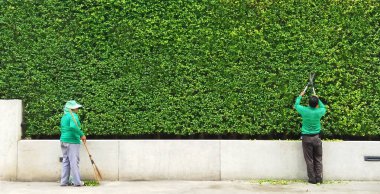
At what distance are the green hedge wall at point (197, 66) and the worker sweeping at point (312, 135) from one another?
52 cm

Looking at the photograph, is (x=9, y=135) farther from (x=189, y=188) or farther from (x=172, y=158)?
(x=189, y=188)

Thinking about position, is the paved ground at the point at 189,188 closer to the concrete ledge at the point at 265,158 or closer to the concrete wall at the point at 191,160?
the concrete wall at the point at 191,160

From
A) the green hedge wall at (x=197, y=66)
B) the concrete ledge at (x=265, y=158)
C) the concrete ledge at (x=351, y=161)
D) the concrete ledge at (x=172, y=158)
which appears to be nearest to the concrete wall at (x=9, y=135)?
the green hedge wall at (x=197, y=66)

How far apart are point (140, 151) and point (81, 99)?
159 cm

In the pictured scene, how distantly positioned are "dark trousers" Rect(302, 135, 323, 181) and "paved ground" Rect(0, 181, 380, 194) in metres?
0.24

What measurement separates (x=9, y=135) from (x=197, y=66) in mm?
4014

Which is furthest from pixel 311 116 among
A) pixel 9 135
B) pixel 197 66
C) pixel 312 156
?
pixel 9 135

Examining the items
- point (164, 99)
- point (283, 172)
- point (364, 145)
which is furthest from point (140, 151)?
point (364, 145)

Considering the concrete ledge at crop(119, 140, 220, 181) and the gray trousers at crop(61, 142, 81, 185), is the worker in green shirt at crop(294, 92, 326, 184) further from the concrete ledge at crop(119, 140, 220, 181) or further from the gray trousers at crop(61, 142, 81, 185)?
the gray trousers at crop(61, 142, 81, 185)

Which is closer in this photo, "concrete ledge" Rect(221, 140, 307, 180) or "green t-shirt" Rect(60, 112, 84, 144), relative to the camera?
"green t-shirt" Rect(60, 112, 84, 144)

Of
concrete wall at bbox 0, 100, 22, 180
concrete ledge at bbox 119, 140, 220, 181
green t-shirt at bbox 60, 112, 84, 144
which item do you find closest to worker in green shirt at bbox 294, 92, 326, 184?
concrete ledge at bbox 119, 140, 220, 181

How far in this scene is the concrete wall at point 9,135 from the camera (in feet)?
35.7

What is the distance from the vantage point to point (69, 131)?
10375 millimetres

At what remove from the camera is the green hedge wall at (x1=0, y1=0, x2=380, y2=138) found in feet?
35.9
